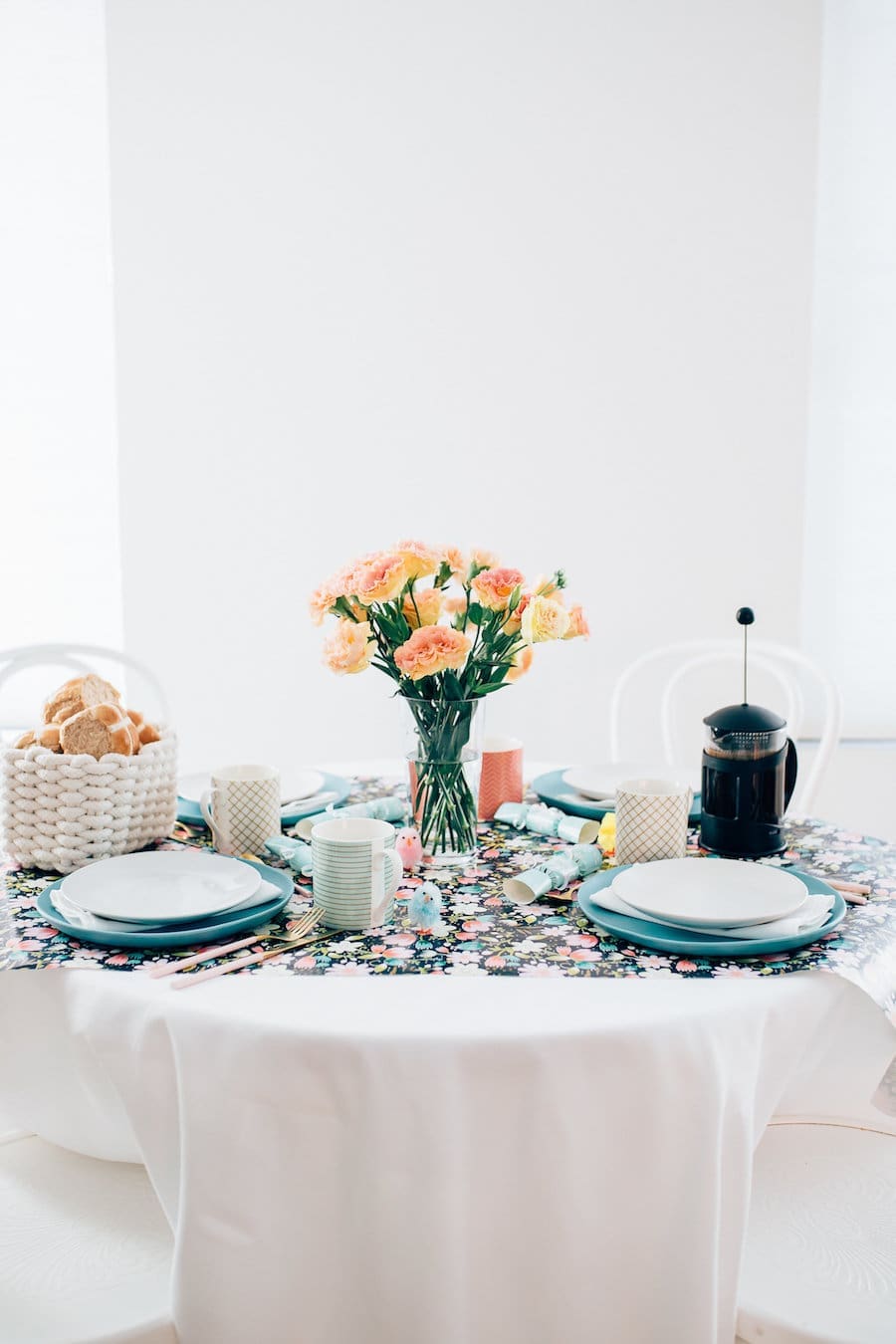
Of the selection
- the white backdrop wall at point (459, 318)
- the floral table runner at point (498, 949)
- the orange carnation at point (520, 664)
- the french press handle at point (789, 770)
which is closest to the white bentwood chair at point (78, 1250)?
the floral table runner at point (498, 949)

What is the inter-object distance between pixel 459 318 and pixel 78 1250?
2.31 m

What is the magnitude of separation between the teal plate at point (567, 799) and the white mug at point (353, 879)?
1.48 ft

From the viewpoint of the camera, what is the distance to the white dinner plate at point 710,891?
112 centimetres

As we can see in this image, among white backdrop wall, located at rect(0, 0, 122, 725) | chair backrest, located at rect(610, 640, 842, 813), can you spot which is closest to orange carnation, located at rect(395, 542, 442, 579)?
chair backrest, located at rect(610, 640, 842, 813)

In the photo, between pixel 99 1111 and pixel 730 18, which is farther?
pixel 730 18

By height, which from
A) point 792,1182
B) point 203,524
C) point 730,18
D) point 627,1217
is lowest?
point 792,1182

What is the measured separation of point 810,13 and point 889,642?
5.14 ft

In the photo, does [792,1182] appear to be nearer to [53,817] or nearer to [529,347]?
[53,817]

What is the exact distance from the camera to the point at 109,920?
116cm

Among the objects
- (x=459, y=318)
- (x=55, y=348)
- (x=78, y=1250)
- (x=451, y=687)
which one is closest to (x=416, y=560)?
(x=451, y=687)

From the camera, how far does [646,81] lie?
2.73 m

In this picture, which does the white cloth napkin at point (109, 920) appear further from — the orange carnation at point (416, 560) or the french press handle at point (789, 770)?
the french press handle at point (789, 770)

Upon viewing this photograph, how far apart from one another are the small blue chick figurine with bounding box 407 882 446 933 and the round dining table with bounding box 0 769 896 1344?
182 millimetres

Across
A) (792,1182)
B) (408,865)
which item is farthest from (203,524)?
(792,1182)
